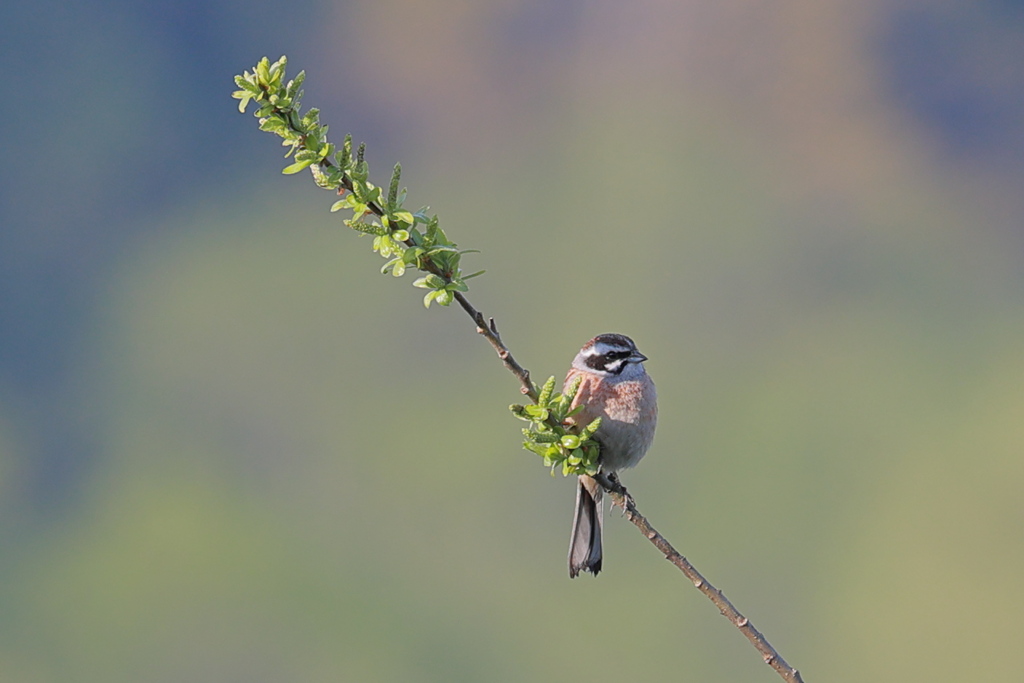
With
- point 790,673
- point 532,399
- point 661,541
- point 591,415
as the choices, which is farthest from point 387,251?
point 591,415

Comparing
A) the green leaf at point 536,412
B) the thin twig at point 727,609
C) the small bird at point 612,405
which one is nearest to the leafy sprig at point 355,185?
the green leaf at point 536,412

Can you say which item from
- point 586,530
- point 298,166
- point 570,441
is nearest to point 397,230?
point 298,166

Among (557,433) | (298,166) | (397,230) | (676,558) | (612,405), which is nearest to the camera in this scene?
(298,166)

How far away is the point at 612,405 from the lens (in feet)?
10.7

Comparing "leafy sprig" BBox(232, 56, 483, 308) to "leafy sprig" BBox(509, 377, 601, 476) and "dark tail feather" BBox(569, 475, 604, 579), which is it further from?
"dark tail feather" BBox(569, 475, 604, 579)

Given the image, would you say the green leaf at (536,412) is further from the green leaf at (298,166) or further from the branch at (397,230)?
the green leaf at (298,166)

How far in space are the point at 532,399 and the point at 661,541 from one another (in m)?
0.36

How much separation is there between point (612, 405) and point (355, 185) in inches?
70.4

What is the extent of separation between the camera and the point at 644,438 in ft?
10.9

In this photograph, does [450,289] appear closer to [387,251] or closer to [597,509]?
[387,251]

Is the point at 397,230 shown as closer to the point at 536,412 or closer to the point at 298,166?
the point at 298,166

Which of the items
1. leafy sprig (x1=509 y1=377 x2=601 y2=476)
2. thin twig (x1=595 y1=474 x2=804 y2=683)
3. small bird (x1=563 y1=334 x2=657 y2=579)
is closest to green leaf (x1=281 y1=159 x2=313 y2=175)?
leafy sprig (x1=509 y1=377 x2=601 y2=476)

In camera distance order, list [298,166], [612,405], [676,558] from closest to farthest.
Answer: [298,166], [676,558], [612,405]

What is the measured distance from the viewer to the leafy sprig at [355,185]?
155cm
